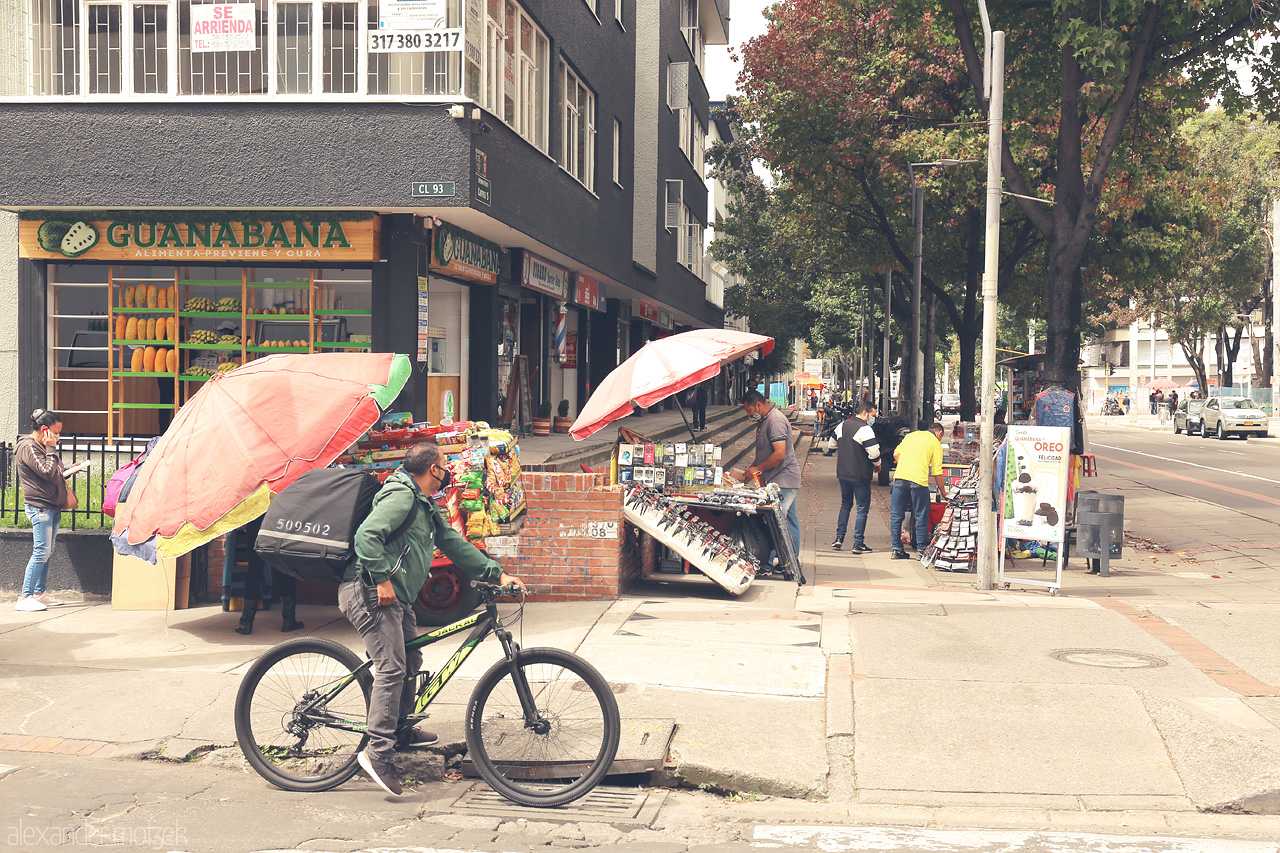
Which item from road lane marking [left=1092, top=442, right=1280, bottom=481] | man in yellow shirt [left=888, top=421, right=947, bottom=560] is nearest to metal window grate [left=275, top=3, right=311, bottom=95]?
man in yellow shirt [left=888, top=421, right=947, bottom=560]

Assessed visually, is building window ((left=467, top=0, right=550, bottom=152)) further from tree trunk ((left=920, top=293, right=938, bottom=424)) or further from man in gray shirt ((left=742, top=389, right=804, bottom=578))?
tree trunk ((left=920, top=293, right=938, bottom=424))

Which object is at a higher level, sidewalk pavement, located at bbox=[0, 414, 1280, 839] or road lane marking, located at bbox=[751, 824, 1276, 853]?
sidewalk pavement, located at bbox=[0, 414, 1280, 839]

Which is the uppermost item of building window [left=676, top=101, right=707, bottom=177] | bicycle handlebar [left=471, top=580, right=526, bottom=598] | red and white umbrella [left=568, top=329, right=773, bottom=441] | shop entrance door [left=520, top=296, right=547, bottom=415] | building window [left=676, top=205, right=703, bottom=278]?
building window [left=676, top=101, right=707, bottom=177]

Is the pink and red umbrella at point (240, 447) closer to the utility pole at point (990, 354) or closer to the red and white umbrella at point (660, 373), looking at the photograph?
the red and white umbrella at point (660, 373)

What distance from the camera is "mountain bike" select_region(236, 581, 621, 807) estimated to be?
5.15 m

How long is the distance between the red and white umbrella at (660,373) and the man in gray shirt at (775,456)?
1.12m

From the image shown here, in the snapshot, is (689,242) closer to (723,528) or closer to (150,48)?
(150,48)

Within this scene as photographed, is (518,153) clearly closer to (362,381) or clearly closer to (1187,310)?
(362,381)

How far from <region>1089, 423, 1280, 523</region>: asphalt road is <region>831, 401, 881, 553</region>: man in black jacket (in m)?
7.68

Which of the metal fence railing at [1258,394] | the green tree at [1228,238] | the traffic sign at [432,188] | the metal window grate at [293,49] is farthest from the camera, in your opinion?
the metal fence railing at [1258,394]

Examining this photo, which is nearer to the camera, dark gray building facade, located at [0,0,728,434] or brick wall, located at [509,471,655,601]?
brick wall, located at [509,471,655,601]

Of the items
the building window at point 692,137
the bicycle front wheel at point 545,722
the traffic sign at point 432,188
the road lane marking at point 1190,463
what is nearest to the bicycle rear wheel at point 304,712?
the bicycle front wheel at point 545,722

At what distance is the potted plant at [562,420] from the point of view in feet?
71.4

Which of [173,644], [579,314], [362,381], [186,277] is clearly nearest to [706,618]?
[362,381]
